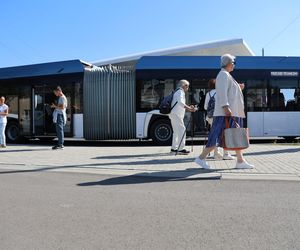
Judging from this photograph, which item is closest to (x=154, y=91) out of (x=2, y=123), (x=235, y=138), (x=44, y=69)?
(x=44, y=69)

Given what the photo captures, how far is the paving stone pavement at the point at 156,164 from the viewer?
310 inches

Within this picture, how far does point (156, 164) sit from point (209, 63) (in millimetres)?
7169

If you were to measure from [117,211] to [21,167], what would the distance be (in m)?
4.52

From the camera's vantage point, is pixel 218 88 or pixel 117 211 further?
pixel 218 88

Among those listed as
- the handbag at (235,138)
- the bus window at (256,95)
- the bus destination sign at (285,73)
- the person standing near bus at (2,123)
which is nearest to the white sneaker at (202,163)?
the handbag at (235,138)

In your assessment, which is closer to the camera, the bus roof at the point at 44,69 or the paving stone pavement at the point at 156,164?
the paving stone pavement at the point at 156,164

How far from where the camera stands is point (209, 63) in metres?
15.5

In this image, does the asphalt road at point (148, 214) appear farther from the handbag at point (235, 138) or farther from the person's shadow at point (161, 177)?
the handbag at point (235, 138)

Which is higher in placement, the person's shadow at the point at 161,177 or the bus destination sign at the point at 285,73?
the bus destination sign at the point at 285,73

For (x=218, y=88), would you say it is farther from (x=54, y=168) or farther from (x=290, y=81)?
(x=290, y=81)

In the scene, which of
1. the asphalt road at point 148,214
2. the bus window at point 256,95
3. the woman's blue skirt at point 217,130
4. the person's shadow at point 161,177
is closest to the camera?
the asphalt road at point 148,214

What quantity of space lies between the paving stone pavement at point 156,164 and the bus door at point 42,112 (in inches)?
192

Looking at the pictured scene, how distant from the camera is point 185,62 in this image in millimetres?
15523

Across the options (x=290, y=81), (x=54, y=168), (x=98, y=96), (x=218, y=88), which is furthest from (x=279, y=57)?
(x=54, y=168)
